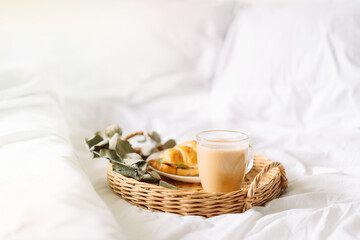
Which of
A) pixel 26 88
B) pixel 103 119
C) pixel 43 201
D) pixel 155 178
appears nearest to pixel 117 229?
pixel 43 201

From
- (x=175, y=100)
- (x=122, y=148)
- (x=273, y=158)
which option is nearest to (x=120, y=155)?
(x=122, y=148)

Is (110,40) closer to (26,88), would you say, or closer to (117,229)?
(26,88)

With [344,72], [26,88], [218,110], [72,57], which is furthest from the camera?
[72,57]

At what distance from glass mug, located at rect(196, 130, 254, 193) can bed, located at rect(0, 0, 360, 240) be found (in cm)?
9

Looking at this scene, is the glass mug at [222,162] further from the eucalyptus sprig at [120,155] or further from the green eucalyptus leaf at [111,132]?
the green eucalyptus leaf at [111,132]

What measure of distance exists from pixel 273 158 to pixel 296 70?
1.35 feet

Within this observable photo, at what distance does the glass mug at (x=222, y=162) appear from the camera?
80 cm

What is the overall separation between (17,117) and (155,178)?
16.8 inches

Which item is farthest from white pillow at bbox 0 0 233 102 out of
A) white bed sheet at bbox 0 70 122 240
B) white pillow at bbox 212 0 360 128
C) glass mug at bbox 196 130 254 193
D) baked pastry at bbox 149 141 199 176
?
glass mug at bbox 196 130 254 193

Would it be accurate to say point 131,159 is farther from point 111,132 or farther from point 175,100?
point 175,100

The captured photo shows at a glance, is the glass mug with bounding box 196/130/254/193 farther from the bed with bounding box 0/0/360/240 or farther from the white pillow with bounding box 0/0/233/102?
the white pillow with bounding box 0/0/233/102

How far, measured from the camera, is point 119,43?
1.56 m

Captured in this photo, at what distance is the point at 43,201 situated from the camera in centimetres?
63

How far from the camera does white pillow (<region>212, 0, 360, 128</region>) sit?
1.26 meters
